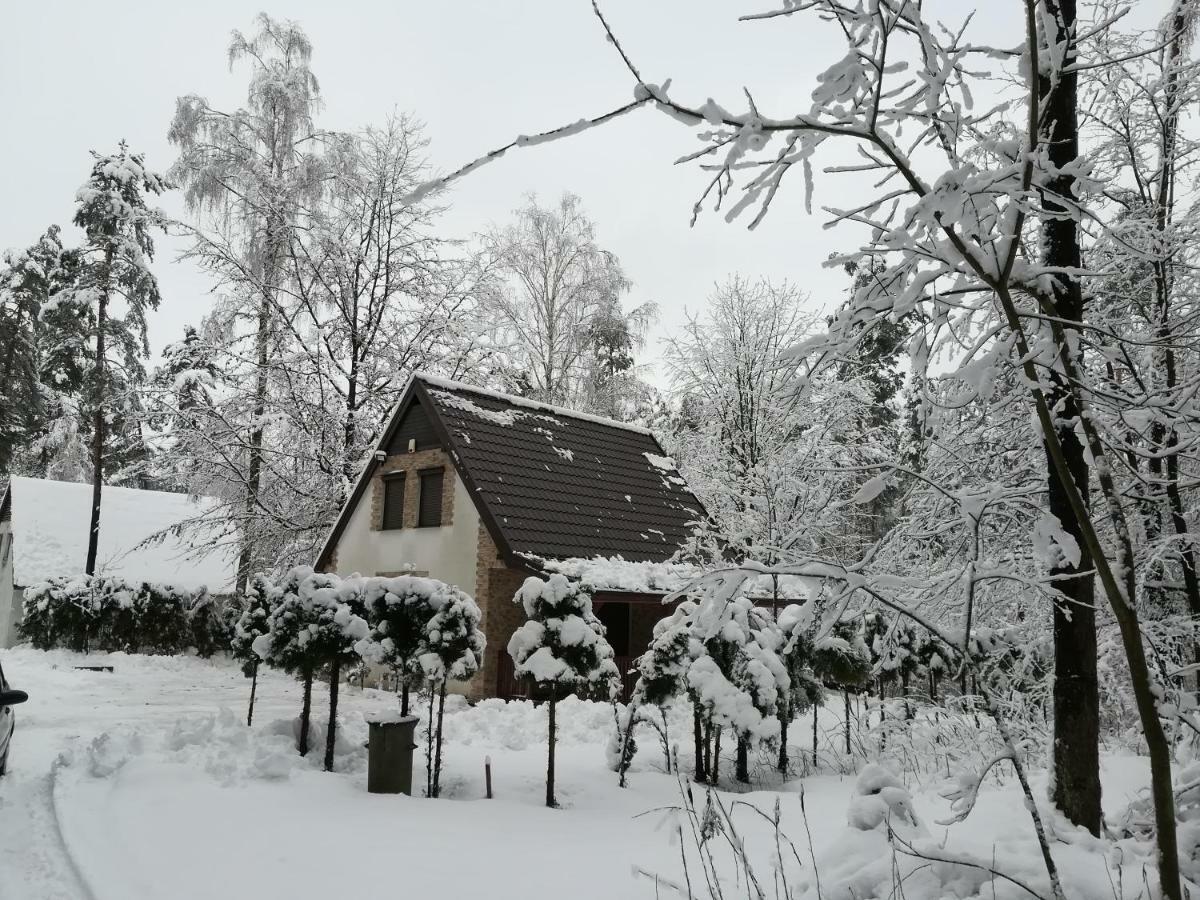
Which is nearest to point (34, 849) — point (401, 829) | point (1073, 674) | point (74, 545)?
point (401, 829)

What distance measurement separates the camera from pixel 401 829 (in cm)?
645

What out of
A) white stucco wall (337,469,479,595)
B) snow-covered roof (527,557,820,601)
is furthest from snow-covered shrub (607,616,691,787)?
white stucco wall (337,469,479,595)

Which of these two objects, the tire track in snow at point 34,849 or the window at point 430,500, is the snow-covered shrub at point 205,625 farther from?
the tire track in snow at point 34,849

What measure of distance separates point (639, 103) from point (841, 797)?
23.6 ft

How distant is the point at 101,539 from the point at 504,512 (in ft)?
67.4

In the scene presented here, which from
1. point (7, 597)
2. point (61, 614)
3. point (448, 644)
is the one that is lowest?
point (61, 614)

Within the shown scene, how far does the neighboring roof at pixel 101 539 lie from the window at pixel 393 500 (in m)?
7.16

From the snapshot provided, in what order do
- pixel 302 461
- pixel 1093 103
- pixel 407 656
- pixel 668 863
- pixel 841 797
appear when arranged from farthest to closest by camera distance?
1. pixel 302 461
2. pixel 407 656
3. pixel 1093 103
4. pixel 841 797
5. pixel 668 863

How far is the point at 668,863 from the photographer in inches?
217

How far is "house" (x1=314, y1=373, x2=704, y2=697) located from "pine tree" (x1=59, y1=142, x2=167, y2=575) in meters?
11.3

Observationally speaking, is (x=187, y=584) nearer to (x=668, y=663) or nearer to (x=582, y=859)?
(x=668, y=663)

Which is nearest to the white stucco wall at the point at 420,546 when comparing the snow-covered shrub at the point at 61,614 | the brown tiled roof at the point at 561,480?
the brown tiled roof at the point at 561,480

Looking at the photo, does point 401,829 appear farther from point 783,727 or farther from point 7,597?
point 7,597

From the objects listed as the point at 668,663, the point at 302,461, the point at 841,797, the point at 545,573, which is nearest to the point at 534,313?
the point at 302,461
